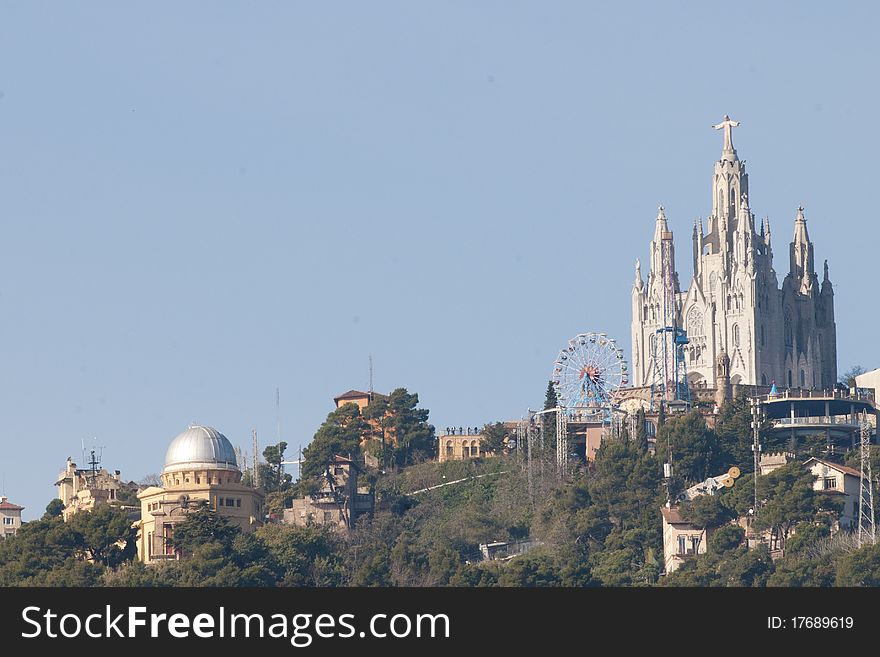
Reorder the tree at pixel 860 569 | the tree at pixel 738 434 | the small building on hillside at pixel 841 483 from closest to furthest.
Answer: the tree at pixel 860 569 → the small building on hillside at pixel 841 483 → the tree at pixel 738 434

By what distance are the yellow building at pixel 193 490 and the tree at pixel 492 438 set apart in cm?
3353

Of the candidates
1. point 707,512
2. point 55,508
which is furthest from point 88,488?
point 707,512

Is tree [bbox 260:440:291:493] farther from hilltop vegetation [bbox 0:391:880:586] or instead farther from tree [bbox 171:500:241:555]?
tree [bbox 171:500:241:555]

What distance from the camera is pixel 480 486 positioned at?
605ft

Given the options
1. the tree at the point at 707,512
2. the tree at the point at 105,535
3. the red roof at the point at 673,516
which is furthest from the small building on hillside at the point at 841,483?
the tree at the point at 105,535

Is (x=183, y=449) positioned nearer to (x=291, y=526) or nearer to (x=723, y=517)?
(x=291, y=526)

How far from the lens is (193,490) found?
512ft

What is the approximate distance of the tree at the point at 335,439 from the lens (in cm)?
18325

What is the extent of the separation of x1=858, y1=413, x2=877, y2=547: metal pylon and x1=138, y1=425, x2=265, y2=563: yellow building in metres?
35.7

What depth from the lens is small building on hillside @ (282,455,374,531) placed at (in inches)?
6698

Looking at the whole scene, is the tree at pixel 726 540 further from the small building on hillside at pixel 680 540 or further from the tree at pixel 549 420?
the tree at pixel 549 420

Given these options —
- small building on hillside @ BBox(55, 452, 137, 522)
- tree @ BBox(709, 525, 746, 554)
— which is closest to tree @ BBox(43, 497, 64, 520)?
small building on hillside @ BBox(55, 452, 137, 522)
